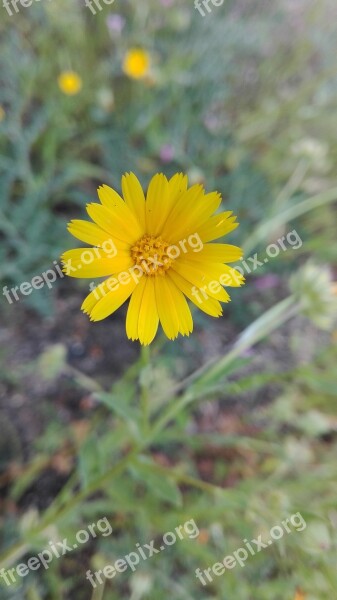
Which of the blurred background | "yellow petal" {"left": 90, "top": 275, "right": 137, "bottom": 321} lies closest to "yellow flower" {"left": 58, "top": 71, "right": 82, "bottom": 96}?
the blurred background

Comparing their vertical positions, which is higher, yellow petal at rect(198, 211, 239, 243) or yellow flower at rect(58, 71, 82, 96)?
yellow flower at rect(58, 71, 82, 96)

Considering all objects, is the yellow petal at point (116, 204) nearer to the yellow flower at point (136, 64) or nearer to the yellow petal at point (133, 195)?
the yellow petal at point (133, 195)

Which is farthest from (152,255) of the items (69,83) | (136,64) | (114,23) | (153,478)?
(114,23)

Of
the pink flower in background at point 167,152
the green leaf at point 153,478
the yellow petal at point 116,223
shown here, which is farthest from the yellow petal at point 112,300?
the pink flower in background at point 167,152

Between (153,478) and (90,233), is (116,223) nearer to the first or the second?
(90,233)

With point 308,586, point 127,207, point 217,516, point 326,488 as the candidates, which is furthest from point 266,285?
point 127,207

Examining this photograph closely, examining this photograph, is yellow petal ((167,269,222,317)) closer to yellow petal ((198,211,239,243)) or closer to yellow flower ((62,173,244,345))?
yellow flower ((62,173,244,345))

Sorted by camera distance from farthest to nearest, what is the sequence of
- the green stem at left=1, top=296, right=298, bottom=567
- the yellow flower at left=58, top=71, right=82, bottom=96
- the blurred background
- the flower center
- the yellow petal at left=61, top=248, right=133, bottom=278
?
the yellow flower at left=58, top=71, right=82, bottom=96 < the blurred background < the green stem at left=1, top=296, right=298, bottom=567 < the flower center < the yellow petal at left=61, top=248, right=133, bottom=278
